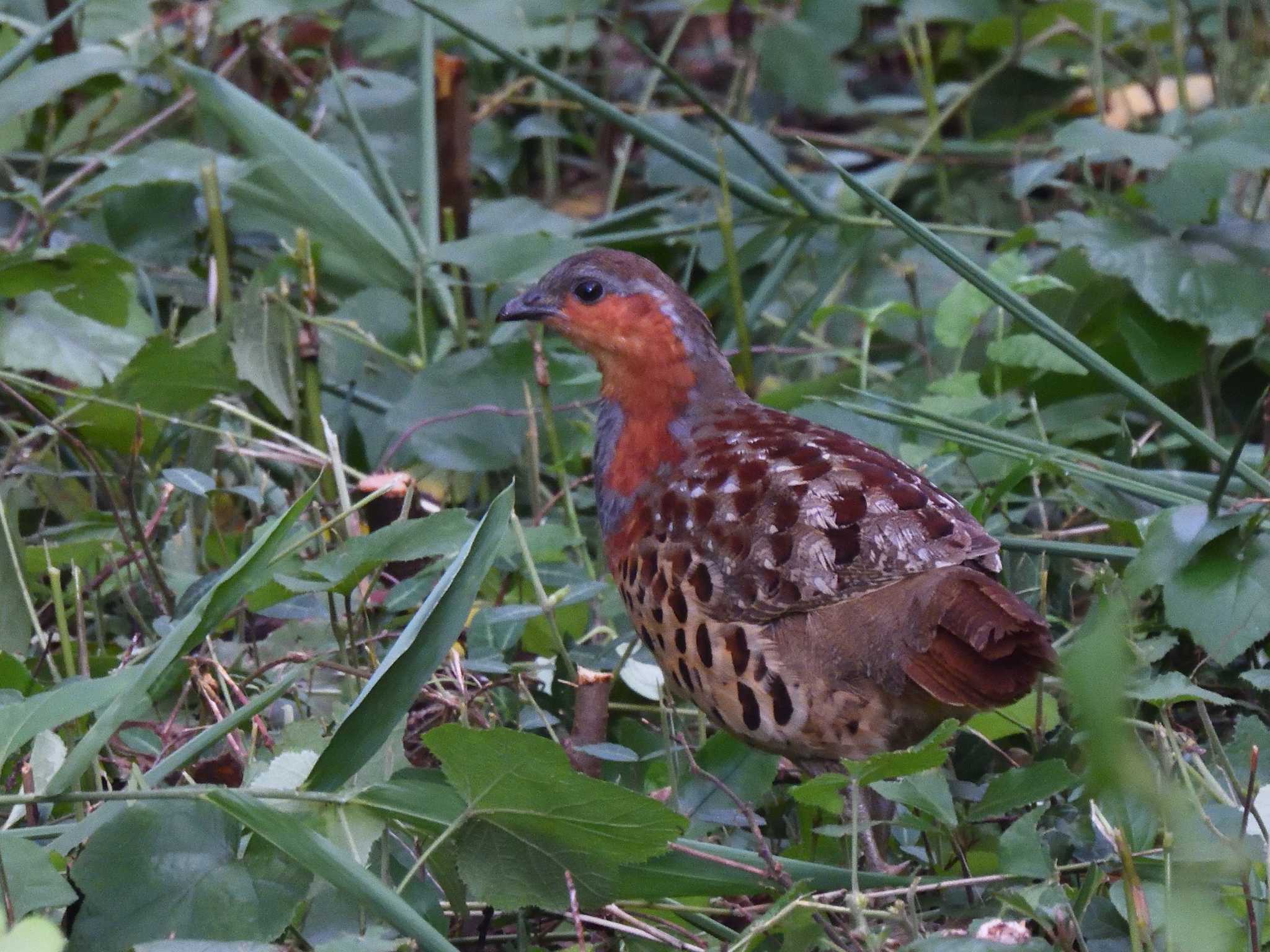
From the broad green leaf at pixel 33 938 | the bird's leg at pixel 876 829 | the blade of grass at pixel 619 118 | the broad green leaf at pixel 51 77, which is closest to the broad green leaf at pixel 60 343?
the broad green leaf at pixel 51 77

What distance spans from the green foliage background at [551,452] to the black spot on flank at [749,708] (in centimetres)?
10

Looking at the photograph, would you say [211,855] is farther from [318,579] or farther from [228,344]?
[228,344]

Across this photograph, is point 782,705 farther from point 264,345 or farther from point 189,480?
point 264,345

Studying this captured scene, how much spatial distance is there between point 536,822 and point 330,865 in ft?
1.07

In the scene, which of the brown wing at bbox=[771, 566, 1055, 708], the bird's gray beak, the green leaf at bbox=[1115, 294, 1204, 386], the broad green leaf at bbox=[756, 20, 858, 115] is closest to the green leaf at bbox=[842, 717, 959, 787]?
the brown wing at bbox=[771, 566, 1055, 708]

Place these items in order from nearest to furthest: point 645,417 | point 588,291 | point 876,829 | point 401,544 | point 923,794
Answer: point 923,794 → point 401,544 → point 876,829 → point 645,417 → point 588,291

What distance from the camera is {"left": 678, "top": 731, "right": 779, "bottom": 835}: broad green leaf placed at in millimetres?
2383

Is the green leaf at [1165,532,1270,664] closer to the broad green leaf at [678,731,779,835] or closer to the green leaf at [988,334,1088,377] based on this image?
the broad green leaf at [678,731,779,835]

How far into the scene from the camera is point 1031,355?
342cm

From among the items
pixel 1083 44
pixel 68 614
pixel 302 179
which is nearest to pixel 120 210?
pixel 302 179

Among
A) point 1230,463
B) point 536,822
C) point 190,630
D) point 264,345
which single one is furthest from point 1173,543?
point 264,345

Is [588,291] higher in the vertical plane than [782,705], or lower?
higher

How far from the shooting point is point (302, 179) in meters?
3.98

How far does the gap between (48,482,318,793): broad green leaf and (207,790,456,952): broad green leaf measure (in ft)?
0.74
